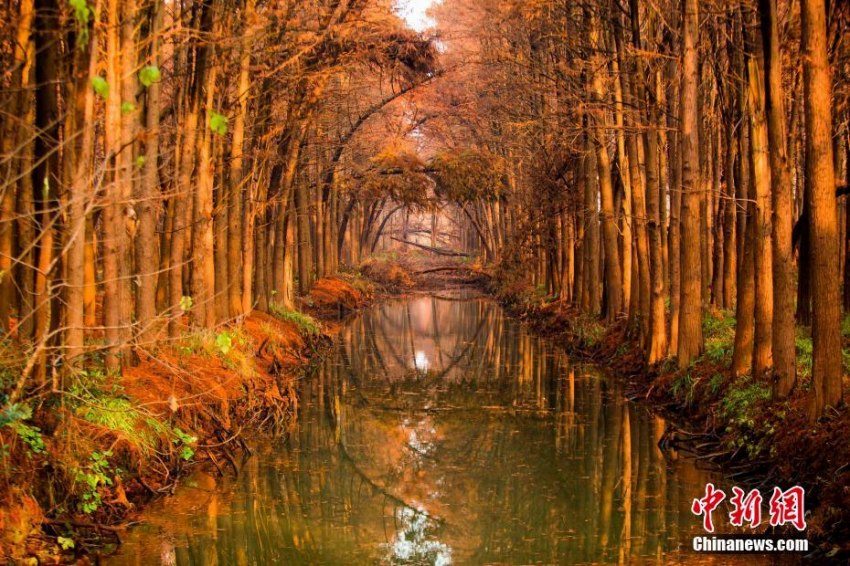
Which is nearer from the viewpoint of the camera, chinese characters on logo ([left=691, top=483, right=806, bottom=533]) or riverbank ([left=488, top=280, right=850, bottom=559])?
riverbank ([left=488, top=280, right=850, bottom=559])

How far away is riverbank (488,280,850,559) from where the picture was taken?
26.4ft

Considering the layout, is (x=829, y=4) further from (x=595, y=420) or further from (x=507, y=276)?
(x=507, y=276)

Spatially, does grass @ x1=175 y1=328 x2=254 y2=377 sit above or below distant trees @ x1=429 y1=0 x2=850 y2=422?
below

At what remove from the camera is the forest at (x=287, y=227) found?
26.8 ft

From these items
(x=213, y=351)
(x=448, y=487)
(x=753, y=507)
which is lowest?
(x=448, y=487)

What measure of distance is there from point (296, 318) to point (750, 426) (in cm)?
1369

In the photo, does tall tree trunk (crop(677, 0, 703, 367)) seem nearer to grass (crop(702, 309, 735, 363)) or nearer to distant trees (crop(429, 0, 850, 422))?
distant trees (crop(429, 0, 850, 422))

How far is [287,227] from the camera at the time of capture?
24.4 metres

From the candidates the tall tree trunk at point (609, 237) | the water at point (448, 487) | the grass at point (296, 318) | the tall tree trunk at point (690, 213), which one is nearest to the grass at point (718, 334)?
the tall tree trunk at point (690, 213)

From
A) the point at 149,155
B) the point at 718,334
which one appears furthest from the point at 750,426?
the point at 149,155

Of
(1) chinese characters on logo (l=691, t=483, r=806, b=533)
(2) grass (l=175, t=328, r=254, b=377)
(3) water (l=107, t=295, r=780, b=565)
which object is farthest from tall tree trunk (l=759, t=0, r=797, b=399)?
(2) grass (l=175, t=328, r=254, b=377)

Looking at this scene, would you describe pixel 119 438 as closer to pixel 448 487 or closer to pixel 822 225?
pixel 448 487

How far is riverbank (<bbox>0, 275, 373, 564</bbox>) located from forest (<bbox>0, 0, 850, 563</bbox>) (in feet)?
0.11

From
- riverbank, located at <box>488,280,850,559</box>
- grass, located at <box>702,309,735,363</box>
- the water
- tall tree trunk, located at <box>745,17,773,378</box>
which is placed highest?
tall tree trunk, located at <box>745,17,773,378</box>
